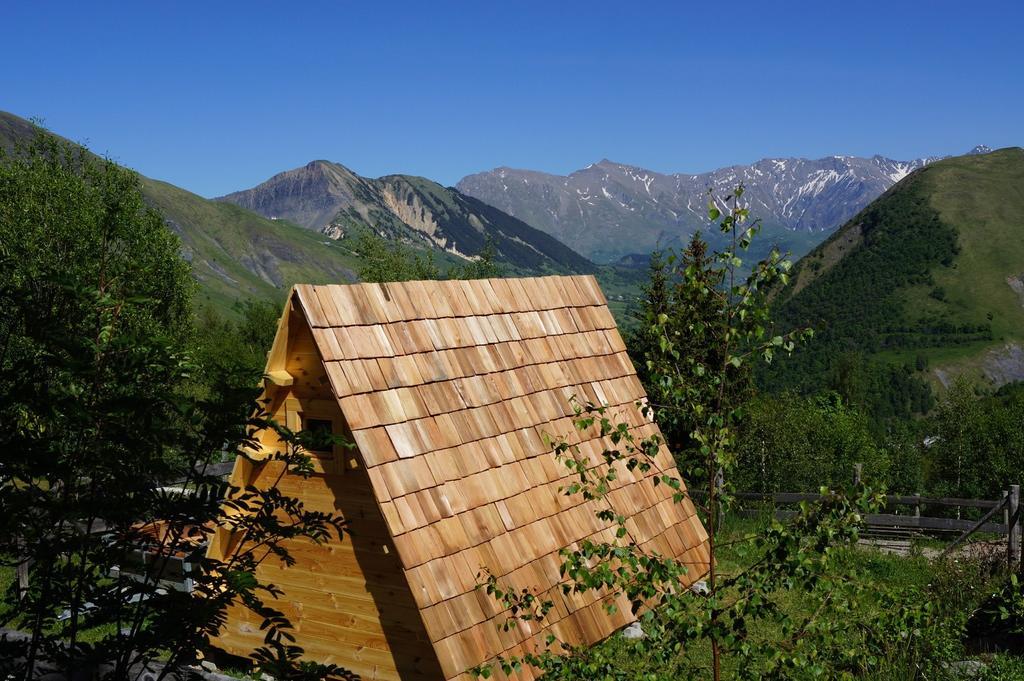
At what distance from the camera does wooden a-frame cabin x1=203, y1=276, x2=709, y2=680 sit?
957cm

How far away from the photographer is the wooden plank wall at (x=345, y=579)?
33.3ft

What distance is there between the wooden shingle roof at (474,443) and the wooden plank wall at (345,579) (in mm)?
663

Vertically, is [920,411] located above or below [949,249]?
below

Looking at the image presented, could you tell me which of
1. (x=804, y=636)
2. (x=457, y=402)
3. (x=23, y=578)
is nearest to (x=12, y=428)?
(x=804, y=636)

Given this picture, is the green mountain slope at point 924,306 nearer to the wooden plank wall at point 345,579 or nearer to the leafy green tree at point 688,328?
the wooden plank wall at point 345,579

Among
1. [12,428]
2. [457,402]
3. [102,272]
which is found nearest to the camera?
[12,428]

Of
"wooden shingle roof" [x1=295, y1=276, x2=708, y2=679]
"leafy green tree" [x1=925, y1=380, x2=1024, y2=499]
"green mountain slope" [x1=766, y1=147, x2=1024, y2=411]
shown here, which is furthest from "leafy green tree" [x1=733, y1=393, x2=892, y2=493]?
"green mountain slope" [x1=766, y1=147, x2=1024, y2=411]

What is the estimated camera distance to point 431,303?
38.6ft

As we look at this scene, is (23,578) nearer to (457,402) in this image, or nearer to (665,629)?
(457,402)

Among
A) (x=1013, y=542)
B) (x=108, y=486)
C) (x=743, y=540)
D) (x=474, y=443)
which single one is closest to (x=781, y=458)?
(x=1013, y=542)

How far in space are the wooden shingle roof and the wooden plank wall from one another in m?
0.66

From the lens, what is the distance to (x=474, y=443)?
11.0 m

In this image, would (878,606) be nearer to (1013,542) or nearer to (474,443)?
(474,443)

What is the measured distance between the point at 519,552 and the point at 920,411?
13366cm
